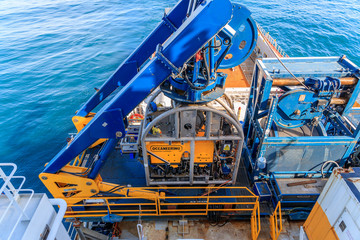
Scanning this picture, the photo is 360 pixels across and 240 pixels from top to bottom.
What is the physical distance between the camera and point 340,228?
5770 mm

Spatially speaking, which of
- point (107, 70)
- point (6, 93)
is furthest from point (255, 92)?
point (6, 93)

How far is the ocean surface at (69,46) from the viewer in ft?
64.3

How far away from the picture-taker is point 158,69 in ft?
20.6

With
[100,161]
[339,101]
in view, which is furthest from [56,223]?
[339,101]

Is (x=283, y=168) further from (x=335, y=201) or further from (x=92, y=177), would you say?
(x=92, y=177)

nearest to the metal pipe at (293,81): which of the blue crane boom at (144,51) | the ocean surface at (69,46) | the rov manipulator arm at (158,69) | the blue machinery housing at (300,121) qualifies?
the blue machinery housing at (300,121)

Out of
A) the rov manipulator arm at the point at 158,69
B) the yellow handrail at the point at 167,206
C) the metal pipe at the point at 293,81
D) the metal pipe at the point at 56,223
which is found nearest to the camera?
the metal pipe at the point at 56,223

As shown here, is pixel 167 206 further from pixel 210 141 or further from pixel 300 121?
pixel 300 121

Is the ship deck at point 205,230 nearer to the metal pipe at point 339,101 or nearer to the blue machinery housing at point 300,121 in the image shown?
the blue machinery housing at point 300,121

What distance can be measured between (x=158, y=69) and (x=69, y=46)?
30.3 meters

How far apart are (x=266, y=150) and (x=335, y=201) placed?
3.06 metres

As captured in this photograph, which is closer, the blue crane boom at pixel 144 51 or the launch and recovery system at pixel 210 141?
the launch and recovery system at pixel 210 141

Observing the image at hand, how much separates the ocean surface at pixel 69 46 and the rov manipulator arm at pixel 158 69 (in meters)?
11.0

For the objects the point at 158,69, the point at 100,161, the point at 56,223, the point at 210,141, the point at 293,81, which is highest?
the point at 158,69
